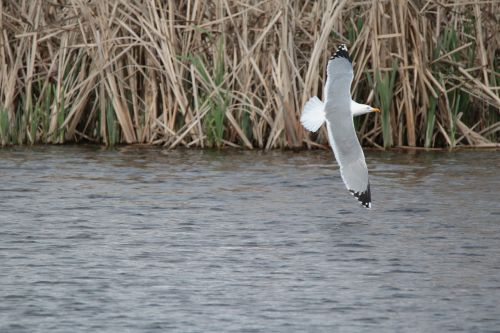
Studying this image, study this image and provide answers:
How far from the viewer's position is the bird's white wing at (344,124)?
316 inches

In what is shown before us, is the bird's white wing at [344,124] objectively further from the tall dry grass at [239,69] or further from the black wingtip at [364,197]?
the tall dry grass at [239,69]

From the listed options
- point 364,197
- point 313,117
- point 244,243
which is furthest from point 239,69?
point 244,243

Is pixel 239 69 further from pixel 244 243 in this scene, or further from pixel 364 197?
pixel 244 243

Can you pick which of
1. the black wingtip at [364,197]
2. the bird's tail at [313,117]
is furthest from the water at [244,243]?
→ the bird's tail at [313,117]

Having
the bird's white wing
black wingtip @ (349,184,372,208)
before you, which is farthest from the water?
the bird's white wing

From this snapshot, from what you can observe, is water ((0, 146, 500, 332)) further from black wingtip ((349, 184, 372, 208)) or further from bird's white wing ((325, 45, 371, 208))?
bird's white wing ((325, 45, 371, 208))

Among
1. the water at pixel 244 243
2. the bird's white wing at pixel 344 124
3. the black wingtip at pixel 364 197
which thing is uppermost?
the bird's white wing at pixel 344 124

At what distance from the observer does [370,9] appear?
1127cm

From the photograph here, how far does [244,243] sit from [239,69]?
13.9 ft

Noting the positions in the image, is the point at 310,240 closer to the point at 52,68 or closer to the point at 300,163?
the point at 300,163

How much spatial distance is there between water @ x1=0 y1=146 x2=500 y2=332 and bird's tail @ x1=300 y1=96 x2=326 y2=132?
2.03 ft

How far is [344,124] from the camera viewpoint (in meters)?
8.02

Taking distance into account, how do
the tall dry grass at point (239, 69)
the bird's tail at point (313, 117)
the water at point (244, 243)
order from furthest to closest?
the tall dry grass at point (239, 69), the bird's tail at point (313, 117), the water at point (244, 243)

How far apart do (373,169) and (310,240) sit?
324 cm
